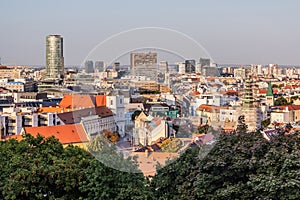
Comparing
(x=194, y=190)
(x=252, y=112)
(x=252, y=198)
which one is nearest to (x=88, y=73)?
(x=194, y=190)

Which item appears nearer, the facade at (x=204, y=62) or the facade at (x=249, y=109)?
the facade at (x=204, y=62)

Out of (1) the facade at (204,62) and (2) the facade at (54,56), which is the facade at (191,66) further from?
(2) the facade at (54,56)

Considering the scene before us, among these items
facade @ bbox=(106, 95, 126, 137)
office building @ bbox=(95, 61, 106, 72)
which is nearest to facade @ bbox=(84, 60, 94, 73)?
office building @ bbox=(95, 61, 106, 72)

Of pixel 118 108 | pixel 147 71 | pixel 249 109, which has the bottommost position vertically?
pixel 249 109

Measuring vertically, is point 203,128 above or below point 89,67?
below

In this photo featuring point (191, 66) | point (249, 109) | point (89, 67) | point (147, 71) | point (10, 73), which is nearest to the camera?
point (147, 71)

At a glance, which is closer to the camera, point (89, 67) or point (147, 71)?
point (147, 71)

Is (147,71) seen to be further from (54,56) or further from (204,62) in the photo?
(54,56)

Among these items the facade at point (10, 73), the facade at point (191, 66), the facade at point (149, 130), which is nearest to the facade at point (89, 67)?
the facade at point (149, 130)

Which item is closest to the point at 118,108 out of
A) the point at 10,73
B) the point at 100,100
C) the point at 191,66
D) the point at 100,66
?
the point at 100,100
